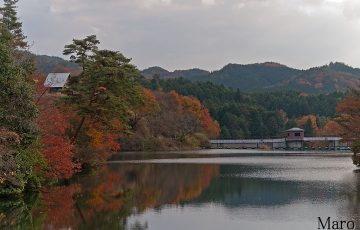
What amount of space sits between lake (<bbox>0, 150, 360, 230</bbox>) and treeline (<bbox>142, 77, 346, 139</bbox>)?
7322 cm

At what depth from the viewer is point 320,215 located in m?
17.8

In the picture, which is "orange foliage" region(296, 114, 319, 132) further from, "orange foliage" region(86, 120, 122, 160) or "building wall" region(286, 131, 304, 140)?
"orange foliage" region(86, 120, 122, 160)

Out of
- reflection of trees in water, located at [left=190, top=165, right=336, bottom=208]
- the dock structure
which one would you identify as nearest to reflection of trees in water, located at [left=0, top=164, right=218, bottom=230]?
reflection of trees in water, located at [left=190, top=165, right=336, bottom=208]


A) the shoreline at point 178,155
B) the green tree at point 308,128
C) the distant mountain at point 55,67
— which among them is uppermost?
the distant mountain at point 55,67

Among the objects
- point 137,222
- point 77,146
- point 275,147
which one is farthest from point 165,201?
point 275,147

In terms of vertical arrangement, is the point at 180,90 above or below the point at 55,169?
above

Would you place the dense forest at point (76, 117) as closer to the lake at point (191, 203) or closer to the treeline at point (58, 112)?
the treeline at point (58, 112)

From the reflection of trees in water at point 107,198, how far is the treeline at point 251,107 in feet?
231

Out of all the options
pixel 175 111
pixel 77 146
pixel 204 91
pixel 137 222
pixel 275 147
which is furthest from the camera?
pixel 204 91

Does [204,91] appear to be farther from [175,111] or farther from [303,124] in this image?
[175,111]

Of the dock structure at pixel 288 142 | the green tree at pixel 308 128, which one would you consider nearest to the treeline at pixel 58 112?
the dock structure at pixel 288 142

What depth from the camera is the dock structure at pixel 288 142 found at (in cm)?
9601

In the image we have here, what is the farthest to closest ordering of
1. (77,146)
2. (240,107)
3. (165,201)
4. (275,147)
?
(240,107)
(275,147)
(77,146)
(165,201)

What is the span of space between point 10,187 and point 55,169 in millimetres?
4670
